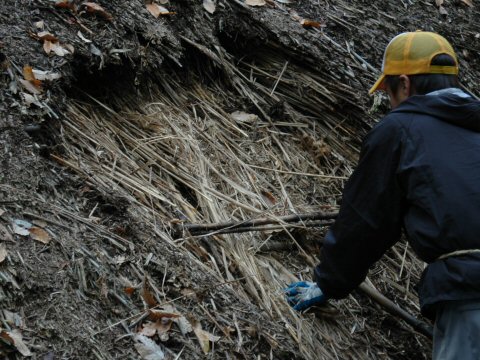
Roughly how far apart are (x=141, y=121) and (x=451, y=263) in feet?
6.19

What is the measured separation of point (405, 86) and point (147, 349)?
4.52ft

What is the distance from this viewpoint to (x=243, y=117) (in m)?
4.21

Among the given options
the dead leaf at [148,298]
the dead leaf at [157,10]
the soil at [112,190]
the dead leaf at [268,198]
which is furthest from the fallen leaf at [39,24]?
the dead leaf at [148,298]

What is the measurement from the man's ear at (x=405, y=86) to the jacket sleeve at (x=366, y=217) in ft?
0.76

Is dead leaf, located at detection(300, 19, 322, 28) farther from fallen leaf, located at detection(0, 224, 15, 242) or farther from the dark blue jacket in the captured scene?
fallen leaf, located at detection(0, 224, 15, 242)

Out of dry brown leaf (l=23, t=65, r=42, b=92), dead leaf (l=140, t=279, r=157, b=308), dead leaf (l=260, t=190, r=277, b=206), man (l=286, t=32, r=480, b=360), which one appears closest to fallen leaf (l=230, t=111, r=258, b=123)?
dead leaf (l=260, t=190, r=277, b=206)

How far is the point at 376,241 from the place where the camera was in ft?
9.60

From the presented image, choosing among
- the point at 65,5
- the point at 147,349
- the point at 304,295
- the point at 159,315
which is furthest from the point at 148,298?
the point at 65,5

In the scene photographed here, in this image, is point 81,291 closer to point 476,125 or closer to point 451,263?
point 451,263

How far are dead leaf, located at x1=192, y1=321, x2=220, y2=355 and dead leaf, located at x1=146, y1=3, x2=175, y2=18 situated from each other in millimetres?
1884

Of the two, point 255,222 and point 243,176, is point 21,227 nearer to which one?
point 255,222

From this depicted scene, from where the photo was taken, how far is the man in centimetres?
258

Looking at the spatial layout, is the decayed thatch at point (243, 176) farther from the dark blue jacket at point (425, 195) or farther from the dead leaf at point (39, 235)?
the dark blue jacket at point (425, 195)

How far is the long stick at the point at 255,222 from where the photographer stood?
3.39 metres
